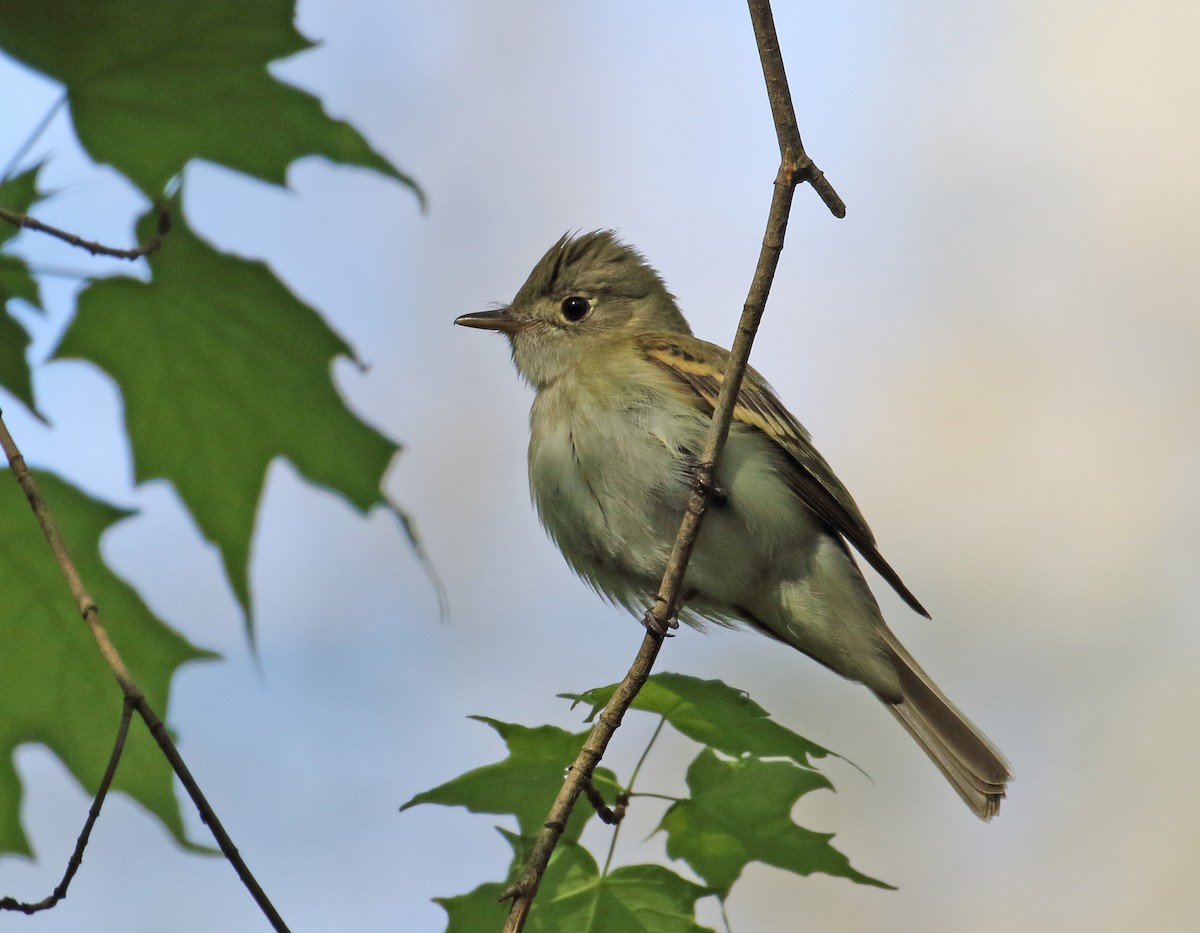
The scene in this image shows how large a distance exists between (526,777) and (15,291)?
56.1 inches

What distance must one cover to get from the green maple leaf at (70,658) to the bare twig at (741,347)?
3.21 feet

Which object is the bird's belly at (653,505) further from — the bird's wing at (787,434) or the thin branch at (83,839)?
the thin branch at (83,839)

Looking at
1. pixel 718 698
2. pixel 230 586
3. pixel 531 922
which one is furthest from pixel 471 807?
pixel 230 586

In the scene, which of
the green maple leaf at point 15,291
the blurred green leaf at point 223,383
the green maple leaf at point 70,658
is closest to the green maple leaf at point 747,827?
the blurred green leaf at point 223,383

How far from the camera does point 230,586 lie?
99.3 inches


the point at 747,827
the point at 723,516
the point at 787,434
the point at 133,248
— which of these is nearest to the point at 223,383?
the point at 133,248

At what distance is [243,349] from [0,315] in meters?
0.48

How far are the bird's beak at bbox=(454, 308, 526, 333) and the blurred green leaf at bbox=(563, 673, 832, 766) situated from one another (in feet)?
7.45

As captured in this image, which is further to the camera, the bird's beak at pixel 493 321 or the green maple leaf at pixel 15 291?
the bird's beak at pixel 493 321

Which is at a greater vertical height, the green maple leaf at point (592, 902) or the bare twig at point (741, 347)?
the bare twig at point (741, 347)

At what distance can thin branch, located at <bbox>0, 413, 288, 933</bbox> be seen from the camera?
183 cm

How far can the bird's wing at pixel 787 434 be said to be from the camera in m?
3.74

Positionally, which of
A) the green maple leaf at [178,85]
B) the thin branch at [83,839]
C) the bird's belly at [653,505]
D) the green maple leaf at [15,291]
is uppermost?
the bird's belly at [653,505]

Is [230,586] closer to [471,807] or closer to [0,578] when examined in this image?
[0,578]
